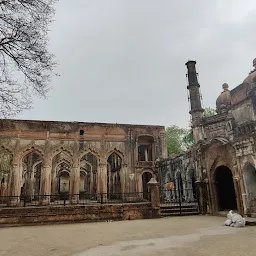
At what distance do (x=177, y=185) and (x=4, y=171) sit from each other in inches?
543

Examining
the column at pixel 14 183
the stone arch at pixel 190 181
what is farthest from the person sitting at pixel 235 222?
the column at pixel 14 183

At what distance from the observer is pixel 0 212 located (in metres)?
11.2

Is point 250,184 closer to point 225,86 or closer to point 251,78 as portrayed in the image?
point 251,78

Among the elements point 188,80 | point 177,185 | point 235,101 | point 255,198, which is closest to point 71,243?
point 255,198

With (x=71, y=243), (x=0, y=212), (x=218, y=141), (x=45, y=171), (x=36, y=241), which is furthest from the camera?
(x=45, y=171)

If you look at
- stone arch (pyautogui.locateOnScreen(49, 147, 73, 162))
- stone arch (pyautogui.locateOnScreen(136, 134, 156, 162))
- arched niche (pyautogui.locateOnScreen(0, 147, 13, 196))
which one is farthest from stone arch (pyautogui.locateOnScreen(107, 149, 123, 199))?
arched niche (pyautogui.locateOnScreen(0, 147, 13, 196))

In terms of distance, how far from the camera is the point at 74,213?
39.1 ft

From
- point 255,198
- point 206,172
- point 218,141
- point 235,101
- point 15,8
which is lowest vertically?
point 255,198

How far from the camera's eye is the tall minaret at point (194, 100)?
24.6m

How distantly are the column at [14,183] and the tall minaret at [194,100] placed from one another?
55.5ft

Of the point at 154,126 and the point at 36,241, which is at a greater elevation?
the point at 154,126

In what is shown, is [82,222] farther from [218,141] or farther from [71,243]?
[218,141]

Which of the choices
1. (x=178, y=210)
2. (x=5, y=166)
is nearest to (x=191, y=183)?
(x=178, y=210)

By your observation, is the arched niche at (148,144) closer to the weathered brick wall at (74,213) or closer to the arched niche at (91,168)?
the arched niche at (91,168)
